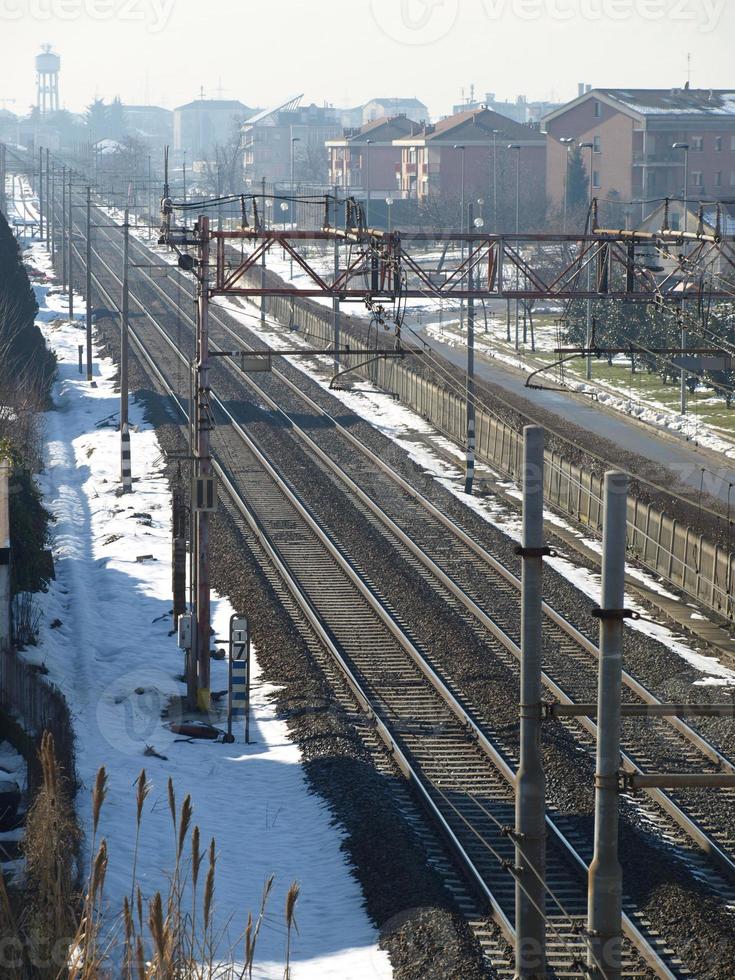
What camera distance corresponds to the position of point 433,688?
53.0 ft

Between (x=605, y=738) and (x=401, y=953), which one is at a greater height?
(x=605, y=738)

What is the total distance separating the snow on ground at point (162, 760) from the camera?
1066 cm

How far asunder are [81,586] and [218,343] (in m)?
24.9

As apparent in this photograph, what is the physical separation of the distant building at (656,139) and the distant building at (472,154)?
18.3 feet

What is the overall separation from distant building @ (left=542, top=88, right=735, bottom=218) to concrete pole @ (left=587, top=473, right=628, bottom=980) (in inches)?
2654

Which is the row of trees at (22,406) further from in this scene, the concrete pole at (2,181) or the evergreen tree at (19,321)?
the concrete pole at (2,181)

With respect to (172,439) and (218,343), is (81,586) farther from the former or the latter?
(218,343)

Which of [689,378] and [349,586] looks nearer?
[349,586]

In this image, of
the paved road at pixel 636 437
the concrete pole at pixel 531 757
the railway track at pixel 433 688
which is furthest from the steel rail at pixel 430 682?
the paved road at pixel 636 437

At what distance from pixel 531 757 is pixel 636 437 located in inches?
995

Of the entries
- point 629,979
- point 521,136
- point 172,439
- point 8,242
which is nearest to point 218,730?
point 629,979

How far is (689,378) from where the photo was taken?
124 feet

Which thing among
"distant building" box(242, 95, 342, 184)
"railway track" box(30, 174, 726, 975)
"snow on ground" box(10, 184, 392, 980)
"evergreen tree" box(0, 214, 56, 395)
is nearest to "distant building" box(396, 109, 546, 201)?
"distant building" box(242, 95, 342, 184)

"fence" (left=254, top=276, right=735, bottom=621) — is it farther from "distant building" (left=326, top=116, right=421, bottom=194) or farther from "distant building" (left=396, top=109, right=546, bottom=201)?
"distant building" (left=326, top=116, right=421, bottom=194)
